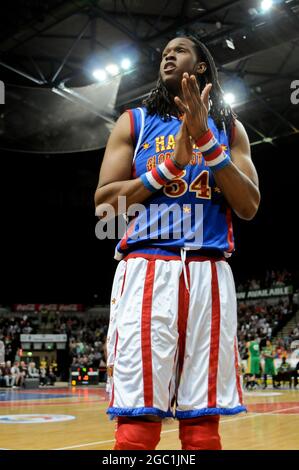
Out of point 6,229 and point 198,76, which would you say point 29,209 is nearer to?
point 6,229

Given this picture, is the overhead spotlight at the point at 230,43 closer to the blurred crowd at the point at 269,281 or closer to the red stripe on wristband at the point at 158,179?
the red stripe on wristband at the point at 158,179

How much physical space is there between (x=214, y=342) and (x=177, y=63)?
1.08 meters

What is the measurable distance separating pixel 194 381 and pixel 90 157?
18005 mm

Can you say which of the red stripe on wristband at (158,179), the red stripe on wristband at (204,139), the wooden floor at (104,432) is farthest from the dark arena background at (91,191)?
the red stripe on wristband at (204,139)

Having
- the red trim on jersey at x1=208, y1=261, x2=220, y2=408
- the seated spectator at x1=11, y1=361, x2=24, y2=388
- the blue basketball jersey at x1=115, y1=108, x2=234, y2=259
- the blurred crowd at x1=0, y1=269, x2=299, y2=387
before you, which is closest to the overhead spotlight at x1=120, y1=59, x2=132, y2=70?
the blurred crowd at x1=0, y1=269, x2=299, y2=387

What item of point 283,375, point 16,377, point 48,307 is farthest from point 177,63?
point 48,307

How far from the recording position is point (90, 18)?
1198cm

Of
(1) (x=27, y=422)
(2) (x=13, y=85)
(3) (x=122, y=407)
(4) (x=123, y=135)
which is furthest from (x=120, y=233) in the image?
(2) (x=13, y=85)

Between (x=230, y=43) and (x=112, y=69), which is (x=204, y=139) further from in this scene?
(x=112, y=69)

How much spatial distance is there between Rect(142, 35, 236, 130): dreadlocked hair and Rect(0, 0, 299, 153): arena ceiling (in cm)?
972

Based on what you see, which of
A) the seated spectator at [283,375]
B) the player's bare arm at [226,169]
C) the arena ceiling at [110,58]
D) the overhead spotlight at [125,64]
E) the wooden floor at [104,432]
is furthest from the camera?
the seated spectator at [283,375]

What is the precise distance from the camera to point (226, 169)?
2004mm

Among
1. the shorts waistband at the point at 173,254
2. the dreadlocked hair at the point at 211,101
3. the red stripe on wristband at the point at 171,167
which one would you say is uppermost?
the dreadlocked hair at the point at 211,101

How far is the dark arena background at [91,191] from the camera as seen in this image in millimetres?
10109
